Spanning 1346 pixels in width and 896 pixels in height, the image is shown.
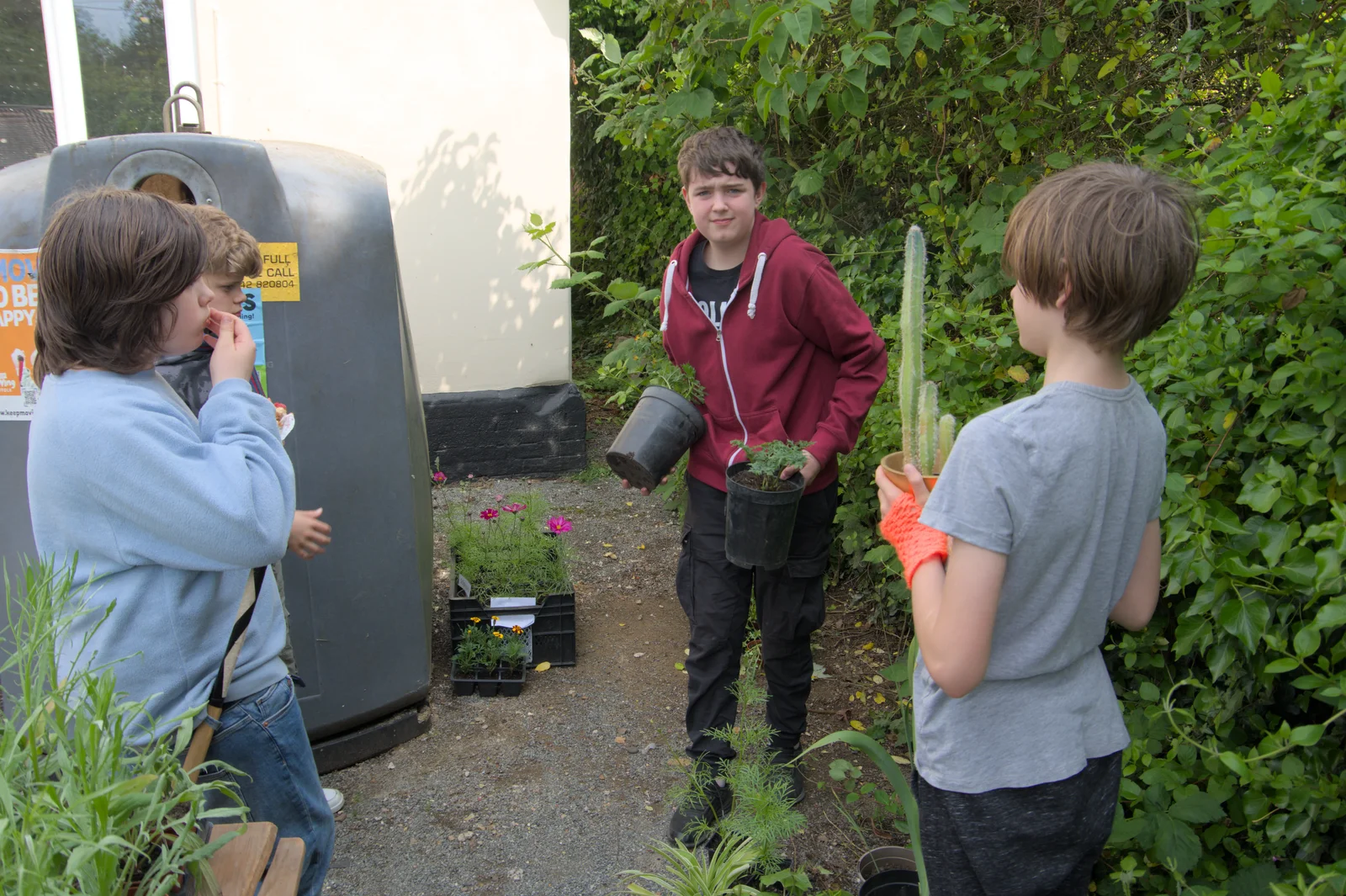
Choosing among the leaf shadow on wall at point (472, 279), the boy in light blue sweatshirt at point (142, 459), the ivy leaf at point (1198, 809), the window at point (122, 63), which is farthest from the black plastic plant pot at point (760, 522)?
the window at point (122, 63)

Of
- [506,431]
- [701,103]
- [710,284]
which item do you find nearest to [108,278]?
[710,284]

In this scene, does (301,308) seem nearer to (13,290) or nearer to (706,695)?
(13,290)

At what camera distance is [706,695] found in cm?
272

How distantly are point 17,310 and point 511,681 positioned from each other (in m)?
1.97

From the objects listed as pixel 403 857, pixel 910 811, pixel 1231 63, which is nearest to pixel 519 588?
pixel 403 857

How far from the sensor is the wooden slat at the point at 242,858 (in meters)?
1.17

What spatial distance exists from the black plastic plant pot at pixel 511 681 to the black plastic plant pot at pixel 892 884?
69.0 inches

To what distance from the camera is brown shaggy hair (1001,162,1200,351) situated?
1247mm

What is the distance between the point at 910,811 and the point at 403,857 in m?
1.64

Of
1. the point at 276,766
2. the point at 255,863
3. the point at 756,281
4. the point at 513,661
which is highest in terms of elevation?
the point at 756,281

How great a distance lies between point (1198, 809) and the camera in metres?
1.84

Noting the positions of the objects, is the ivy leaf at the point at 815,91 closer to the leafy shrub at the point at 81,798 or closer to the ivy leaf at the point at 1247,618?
the ivy leaf at the point at 1247,618

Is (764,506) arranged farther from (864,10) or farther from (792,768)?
(864,10)

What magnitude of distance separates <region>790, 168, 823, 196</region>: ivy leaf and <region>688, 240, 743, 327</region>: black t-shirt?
1.14 m
